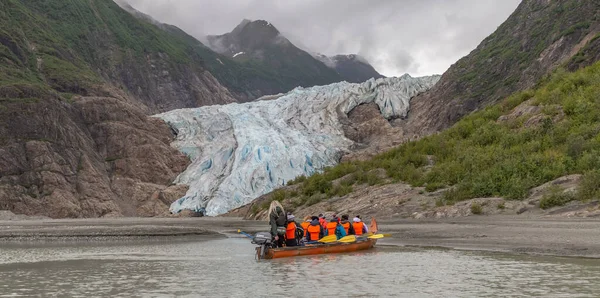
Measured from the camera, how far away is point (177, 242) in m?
28.6

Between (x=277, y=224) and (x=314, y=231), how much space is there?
72.4 inches

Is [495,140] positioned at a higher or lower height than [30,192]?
lower

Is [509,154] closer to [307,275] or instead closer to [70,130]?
[307,275]

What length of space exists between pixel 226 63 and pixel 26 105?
402ft

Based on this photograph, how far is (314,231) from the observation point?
69.0 feet

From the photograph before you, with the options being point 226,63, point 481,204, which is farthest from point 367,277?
point 226,63

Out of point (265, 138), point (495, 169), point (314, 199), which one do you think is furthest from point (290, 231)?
point (265, 138)

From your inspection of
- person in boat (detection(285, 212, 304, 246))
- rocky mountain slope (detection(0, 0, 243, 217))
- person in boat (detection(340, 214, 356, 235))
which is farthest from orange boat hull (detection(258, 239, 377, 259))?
rocky mountain slope (detection(0, 0, 243, 217))

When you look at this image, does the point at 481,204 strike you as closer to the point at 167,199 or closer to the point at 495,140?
→ the point at 495,140

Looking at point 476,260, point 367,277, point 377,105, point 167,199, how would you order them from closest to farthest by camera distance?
point 367,277 → point 476,260 → point 167,199 → point 377,105

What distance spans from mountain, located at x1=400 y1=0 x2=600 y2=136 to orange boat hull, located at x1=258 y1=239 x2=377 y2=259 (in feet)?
108

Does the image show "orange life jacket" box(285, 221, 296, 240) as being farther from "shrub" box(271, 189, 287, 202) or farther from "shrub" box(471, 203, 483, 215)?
"shrub" box(271, 189, 287, 202)

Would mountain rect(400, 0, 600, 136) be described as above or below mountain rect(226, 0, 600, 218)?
above

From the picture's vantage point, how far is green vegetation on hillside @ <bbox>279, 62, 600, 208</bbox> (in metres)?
27.6
